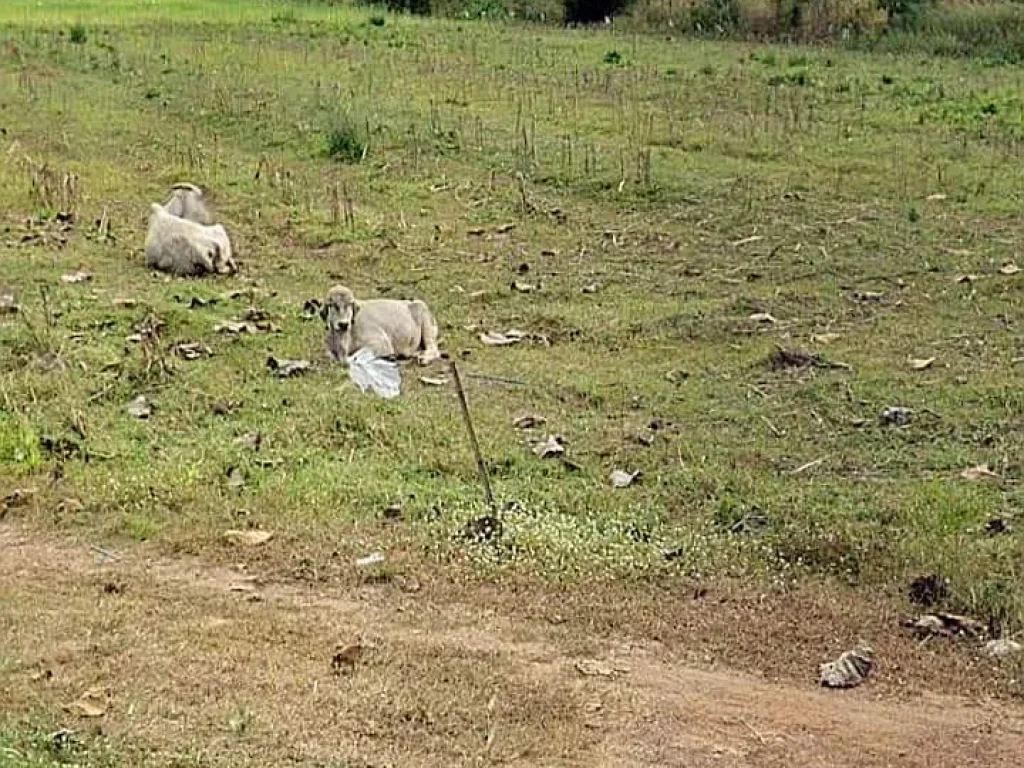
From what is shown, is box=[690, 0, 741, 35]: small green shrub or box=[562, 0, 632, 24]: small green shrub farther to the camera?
box=[562, 0, 632, 24]: small green shrub

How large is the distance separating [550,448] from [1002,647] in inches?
86.4

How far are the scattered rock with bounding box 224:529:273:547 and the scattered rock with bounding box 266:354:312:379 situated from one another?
5.94 ft

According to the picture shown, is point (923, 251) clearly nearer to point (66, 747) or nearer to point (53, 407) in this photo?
point (53, 407)

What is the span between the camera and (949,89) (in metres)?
15.8

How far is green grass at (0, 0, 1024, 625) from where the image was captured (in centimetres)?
541

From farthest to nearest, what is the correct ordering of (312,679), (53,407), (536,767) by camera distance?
(53,407), (312,679), (536,767)

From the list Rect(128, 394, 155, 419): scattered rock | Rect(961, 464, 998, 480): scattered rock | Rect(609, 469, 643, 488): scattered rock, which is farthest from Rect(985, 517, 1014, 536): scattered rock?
Rect(128, 394, 155, 419): scattered rock

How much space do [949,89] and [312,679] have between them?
13.3 meters

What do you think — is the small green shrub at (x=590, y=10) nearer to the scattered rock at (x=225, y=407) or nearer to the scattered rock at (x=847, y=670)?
the scattered rock at (x=225, y=407)

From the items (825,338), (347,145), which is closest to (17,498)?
(825,338)

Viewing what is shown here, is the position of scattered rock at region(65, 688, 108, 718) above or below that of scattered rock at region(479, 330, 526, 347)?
above

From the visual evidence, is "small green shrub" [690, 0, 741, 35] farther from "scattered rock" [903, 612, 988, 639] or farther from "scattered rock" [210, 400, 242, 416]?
"scattered rock" [903, 612, 988, 639]

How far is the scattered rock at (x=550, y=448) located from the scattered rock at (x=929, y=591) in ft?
5.67

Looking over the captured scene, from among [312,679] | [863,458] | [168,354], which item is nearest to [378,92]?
[168,354]
